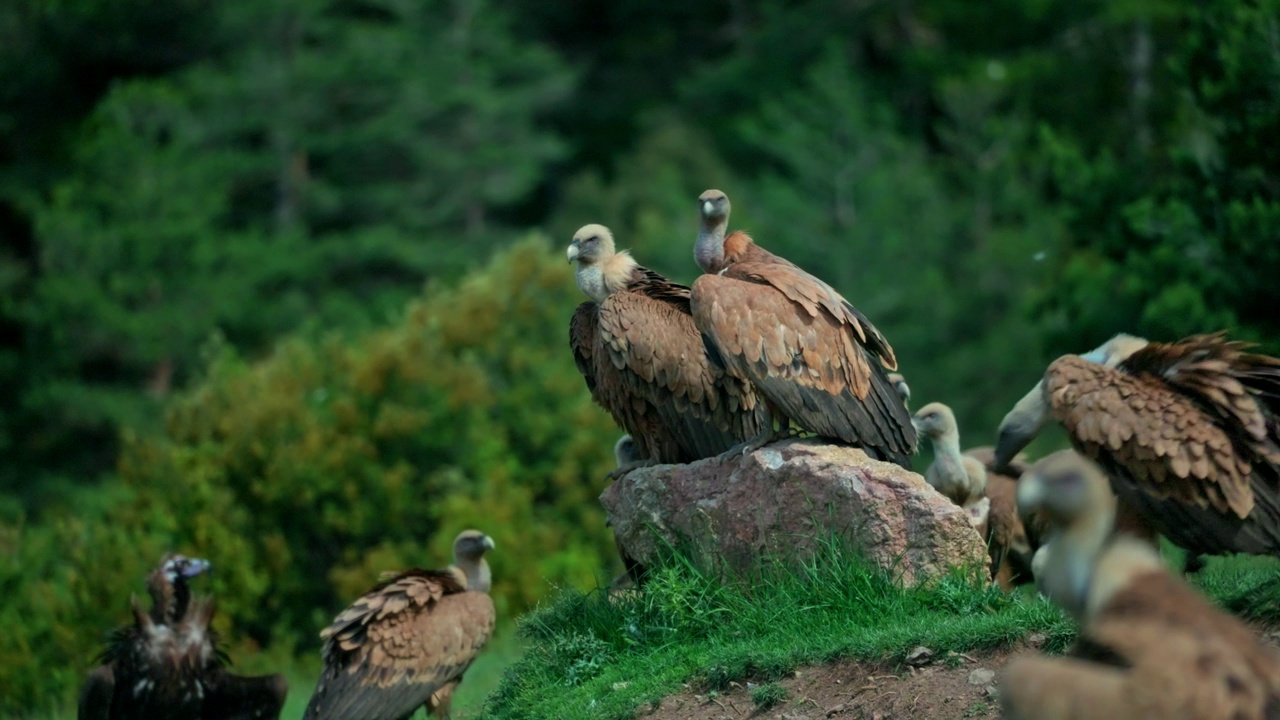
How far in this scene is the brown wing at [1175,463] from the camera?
7016mm

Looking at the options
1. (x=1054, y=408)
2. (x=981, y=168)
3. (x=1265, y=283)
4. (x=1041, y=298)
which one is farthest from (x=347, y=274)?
(x=1054, y=408)

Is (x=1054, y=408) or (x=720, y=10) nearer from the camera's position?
(x=1054, y=408)

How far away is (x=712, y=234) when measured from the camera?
9.28m

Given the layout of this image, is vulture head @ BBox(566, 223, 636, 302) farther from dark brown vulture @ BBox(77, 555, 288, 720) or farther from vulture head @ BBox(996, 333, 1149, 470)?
dark brown vulture @ BBox(77, 555, 288, 720)

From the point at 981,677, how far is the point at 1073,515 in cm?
196

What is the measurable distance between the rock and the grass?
0.59ft

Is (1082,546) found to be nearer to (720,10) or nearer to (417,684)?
(417,684)

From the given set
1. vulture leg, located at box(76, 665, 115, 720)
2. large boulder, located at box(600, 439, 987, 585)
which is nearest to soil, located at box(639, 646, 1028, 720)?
large boulder, located at box(600, 439, 987, 585)

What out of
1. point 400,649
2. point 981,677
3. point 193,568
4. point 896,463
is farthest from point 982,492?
point 193,568

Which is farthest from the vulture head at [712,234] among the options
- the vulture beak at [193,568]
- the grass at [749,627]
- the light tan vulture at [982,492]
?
the vulture beak at [193,568]

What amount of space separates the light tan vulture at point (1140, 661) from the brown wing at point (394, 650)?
5.12m

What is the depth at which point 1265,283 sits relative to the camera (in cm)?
1558

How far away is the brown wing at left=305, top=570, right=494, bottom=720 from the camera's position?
9.34 m

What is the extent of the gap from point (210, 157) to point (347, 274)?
452 centimetres
